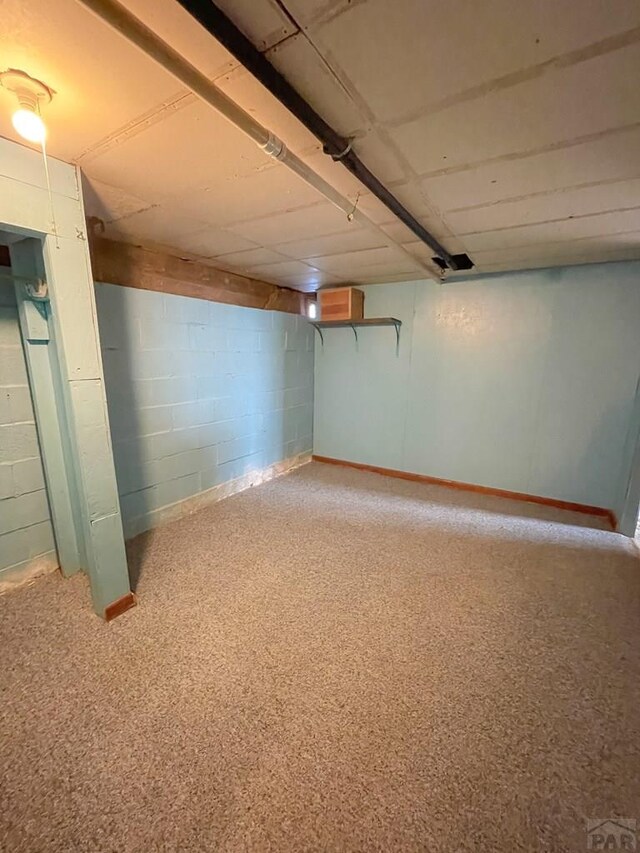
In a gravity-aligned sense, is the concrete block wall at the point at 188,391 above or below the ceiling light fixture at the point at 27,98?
below

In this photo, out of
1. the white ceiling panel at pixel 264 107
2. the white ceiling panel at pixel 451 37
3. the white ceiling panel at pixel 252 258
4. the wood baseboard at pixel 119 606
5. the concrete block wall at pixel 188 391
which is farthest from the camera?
the white ceiling panel at pixel 252 258

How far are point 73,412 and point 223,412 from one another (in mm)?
1687

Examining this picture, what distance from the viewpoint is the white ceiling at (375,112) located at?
0.83 m

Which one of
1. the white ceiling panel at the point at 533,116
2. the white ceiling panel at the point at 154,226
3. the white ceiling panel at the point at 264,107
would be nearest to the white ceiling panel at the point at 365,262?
the white ceiling panel at the point at 154,226

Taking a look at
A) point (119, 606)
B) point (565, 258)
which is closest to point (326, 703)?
point (119, 606)

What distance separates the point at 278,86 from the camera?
974 millimetres

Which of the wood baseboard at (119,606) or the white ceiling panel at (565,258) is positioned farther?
Answer: the white ceiling panel at (565,258)

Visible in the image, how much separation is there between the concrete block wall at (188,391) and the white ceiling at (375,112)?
28.4 inches

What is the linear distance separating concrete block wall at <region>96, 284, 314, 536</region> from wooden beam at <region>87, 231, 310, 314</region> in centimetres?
8

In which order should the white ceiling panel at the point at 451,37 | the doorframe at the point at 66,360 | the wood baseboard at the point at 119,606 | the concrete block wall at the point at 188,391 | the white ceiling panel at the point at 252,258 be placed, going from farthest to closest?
the white ceiling panel at the point at 252,258 < the concrete block wall at the point at 188,391 < the wood baseboard at the point at 119,606 < the doorframe at the point at 66,360 < the white ceiling panel at the point at 451,37

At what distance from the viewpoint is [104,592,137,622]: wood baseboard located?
177 cm

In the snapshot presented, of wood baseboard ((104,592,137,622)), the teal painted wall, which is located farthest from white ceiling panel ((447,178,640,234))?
wood baseboard ((104,592,137,622))

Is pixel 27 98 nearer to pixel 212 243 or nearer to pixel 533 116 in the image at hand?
pixel 212 243

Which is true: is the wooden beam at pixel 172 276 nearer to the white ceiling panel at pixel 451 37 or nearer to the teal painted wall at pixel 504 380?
the teal painted wall at pixel 504 380
